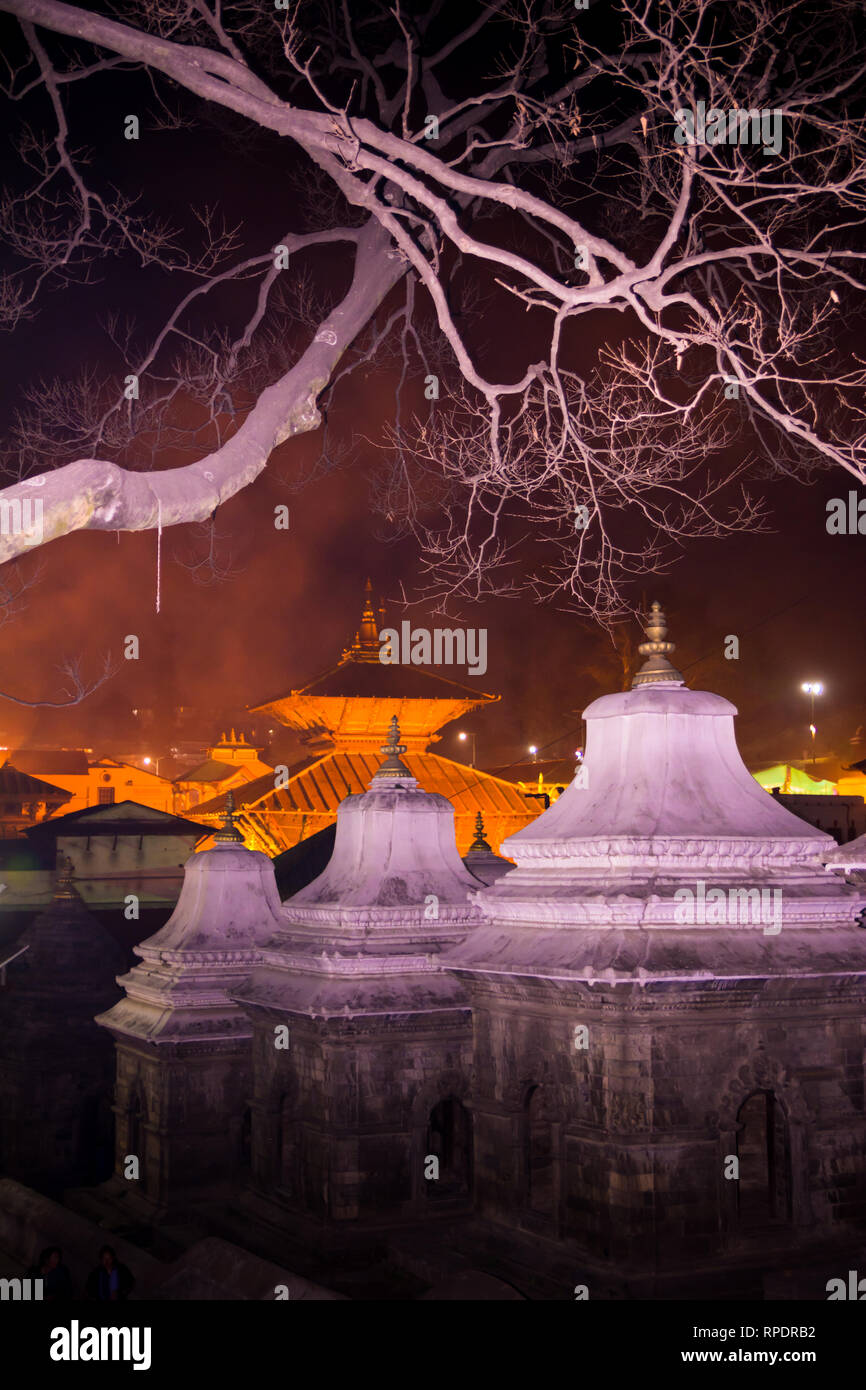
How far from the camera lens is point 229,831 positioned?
77.4 ft

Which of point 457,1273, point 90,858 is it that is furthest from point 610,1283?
point 90,858

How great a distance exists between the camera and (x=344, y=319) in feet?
40.8

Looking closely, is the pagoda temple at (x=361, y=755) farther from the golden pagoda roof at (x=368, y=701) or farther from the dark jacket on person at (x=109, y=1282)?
the dark jacket on person at (x=109, y=1282)

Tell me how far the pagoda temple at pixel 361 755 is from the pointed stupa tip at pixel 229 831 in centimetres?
1375

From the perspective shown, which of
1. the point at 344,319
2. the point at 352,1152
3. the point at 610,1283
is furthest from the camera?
the point at 352,1152

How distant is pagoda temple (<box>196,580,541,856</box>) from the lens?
39594 mm

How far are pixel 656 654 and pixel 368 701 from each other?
24695 millimetres

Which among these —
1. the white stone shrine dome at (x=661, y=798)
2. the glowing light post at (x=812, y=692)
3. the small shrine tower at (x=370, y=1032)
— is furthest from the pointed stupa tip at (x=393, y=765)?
the glowing light post at (x=812, y=692)

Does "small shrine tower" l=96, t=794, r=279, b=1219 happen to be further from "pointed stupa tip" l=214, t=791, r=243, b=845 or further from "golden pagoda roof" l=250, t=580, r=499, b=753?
"golden pagoda roof" l=250, t=580, r=499, b=753

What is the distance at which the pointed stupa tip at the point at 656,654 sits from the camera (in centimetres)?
1641

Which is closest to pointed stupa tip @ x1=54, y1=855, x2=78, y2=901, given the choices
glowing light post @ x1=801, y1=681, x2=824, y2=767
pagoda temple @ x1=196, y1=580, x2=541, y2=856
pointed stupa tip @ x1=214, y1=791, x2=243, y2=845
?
pointed stupa tip @ x1=214, y1=791, x2=243, y2=845
